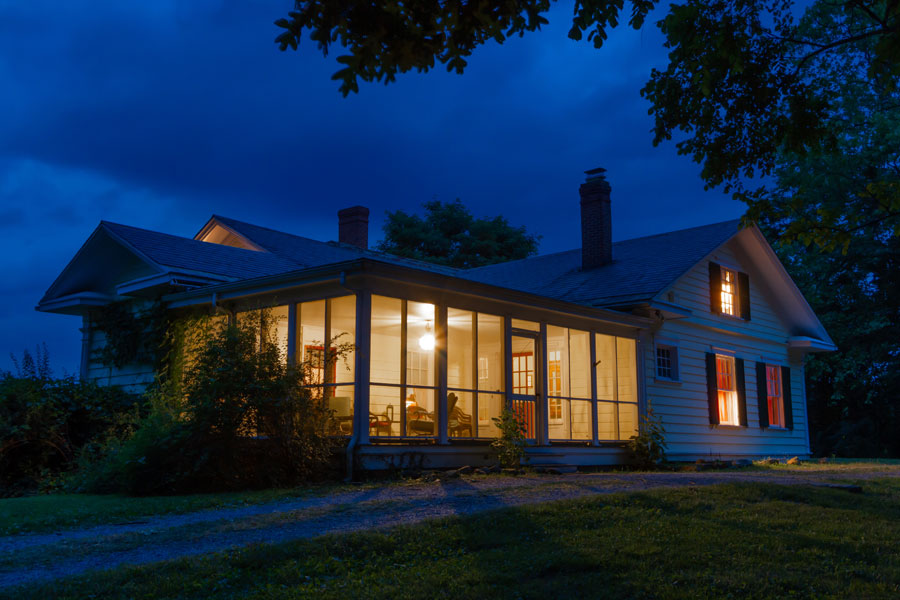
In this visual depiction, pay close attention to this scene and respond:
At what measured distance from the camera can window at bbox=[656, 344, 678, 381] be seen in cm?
1789

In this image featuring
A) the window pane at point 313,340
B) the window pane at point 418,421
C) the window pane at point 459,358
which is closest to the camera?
the window pane at point 313,340

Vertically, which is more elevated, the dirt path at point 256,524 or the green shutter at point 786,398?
the green shutter at point 786,398

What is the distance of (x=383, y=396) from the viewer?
54.2 ft

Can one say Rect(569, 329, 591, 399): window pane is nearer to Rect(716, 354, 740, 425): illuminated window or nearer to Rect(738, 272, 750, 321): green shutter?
Rect(716, 354, 740, 425): illuminated window

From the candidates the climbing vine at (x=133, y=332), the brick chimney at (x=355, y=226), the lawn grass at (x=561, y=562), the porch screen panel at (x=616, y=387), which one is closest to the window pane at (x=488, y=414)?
the porch screen panel at (x=616, y=387)

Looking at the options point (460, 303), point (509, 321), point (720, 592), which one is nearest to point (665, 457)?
point (509, 321)

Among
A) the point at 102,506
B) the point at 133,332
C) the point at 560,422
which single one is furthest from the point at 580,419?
the point at 102,506

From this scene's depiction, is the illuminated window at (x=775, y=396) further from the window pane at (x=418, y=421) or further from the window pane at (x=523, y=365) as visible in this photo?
the window pane at (x=418, y=421)

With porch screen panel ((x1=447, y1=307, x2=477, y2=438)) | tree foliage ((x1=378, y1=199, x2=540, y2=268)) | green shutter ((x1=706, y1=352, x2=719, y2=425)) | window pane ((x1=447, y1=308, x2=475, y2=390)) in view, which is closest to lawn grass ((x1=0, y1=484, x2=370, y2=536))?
porch screen panel ((x1=447, y1=307, x2=477, y2=438))

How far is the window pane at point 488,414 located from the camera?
15.2m

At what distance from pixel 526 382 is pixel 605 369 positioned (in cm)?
177

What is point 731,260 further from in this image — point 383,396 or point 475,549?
point 475,549

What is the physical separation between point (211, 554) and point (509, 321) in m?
8.59

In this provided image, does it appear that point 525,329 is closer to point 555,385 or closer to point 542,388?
point 542,388
